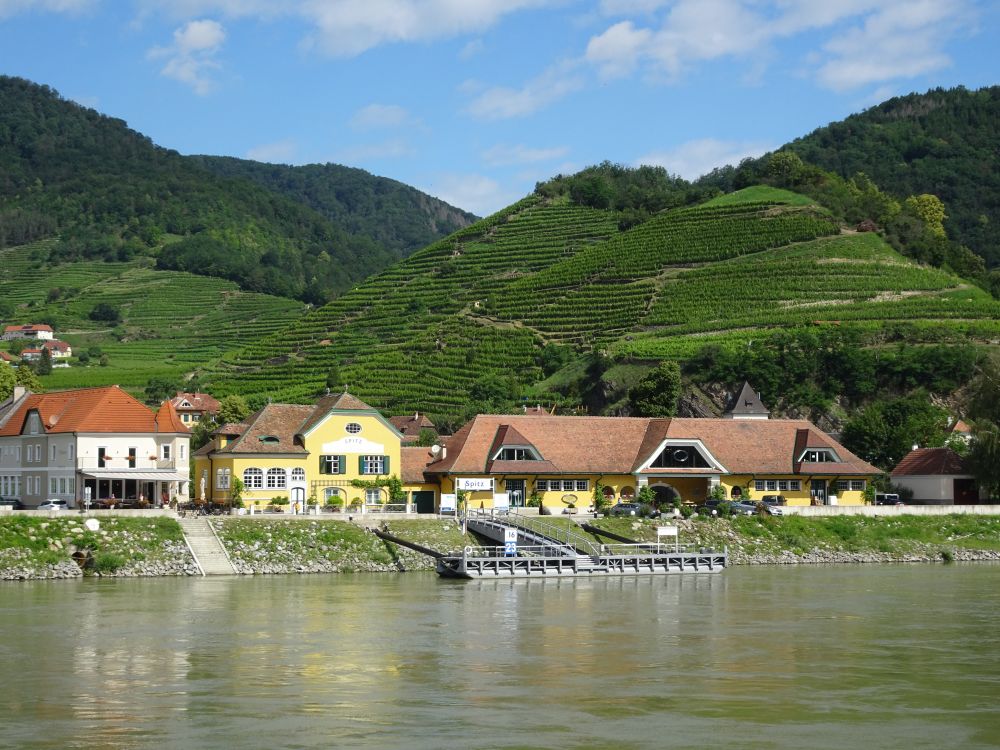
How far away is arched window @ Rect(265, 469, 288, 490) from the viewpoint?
57.4 m

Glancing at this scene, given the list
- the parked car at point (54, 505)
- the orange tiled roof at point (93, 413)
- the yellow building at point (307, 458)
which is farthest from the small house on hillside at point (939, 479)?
the parked car at point (54, 505)

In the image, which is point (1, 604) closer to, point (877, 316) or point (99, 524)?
point (99, 524)

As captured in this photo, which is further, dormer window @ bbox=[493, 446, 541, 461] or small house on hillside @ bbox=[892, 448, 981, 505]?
small house on hillside @ bbox=[892, 448, 981, 505]

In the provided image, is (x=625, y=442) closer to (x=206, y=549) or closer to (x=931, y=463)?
(x=931, y=463)

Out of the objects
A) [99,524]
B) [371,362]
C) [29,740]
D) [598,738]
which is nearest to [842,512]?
[99,524]

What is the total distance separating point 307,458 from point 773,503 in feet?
63.8

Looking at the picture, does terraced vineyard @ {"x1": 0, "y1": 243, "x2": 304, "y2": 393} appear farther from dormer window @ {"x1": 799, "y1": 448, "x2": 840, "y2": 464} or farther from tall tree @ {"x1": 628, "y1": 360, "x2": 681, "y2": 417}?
dormer window @ {"x1": 799, "y1": 448, "x2": 840, "y2": 464}

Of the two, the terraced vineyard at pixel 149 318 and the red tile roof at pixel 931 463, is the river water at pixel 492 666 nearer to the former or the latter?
the red tile roof at pixel 931 463

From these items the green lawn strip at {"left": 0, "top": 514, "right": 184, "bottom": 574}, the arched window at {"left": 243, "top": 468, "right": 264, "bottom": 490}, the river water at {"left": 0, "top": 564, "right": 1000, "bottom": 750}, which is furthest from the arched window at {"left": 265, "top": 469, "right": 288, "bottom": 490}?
the river water at {"left": 0, "top": 564, "right": 1000, "bottom": 750}

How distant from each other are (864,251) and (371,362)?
40712mm

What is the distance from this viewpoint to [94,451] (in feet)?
183

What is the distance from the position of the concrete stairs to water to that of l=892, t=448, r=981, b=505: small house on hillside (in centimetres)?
3310

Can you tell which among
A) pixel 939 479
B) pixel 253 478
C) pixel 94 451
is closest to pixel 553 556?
pixel 253 478

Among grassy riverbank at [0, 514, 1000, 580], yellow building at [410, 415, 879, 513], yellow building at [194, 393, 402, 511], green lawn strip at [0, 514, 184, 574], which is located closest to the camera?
green lawn strip at [0, 514, 184, 574]
